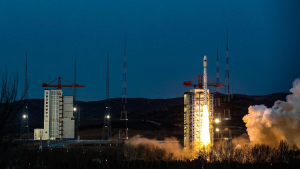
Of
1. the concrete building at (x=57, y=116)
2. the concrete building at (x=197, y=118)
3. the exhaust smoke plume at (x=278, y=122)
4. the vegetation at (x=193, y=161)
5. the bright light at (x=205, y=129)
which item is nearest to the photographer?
the vegetation at (x=193, y=161)

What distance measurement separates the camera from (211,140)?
5694 cm

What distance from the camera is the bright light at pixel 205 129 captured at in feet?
180

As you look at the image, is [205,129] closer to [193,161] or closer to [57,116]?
[193,161]

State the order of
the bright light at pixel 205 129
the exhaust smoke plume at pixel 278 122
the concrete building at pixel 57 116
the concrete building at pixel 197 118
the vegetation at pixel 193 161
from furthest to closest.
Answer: the concrete building at pixel 57 116 → the concrete building at pixel 197 118 → the bright light at pixel 205 129 → the exhaust smoke plume at pixel 278 122 → the vegetation at pixel 193 161

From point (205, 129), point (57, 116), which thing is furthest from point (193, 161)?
point (57, 116)

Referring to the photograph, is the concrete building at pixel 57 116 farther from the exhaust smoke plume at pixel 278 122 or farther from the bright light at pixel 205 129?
the exhaust smoke plume at pixel 278 122

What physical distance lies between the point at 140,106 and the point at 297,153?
498 ft

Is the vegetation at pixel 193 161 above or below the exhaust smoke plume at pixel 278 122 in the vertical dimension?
below

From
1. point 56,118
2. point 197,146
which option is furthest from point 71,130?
point 197,146

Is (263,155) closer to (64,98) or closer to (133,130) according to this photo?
(64,98)

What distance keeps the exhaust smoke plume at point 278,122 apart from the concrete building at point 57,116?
34584mm

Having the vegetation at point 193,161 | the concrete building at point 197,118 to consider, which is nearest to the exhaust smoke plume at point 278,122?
the vegetation at point 193,161

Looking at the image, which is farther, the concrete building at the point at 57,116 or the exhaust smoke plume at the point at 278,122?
the concrete building at the point at 57,116

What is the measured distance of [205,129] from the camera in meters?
55.7
